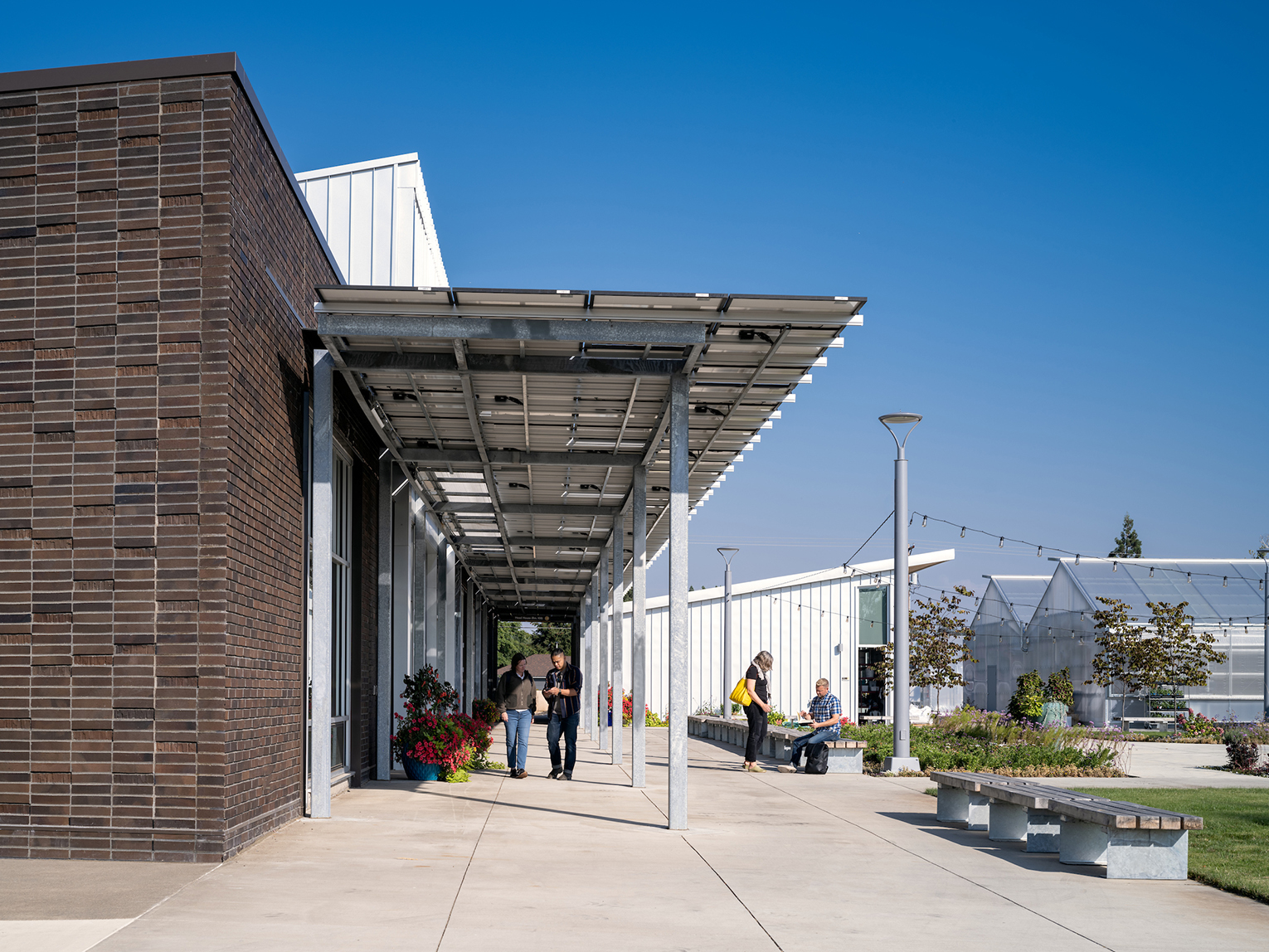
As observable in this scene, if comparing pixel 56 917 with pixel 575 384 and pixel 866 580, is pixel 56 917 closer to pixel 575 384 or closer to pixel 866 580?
pixel 575 384

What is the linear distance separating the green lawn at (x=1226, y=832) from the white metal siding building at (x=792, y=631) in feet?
84.3

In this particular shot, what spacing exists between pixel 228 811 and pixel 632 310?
5.14 m

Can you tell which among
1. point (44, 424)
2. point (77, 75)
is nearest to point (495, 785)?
point (44, 424)

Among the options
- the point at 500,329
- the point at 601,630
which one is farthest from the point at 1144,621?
the point at 500,329

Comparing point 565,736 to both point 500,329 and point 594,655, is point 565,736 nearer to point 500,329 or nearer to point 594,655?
point 500,329

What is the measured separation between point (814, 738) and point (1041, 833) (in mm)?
9190

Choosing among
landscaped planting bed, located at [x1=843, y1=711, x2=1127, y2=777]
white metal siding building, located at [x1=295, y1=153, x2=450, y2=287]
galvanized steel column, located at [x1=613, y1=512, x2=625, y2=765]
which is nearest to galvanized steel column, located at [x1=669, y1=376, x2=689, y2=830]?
galvanized steel column, located at [x1=613, y1=512, x2=625, y2=765]

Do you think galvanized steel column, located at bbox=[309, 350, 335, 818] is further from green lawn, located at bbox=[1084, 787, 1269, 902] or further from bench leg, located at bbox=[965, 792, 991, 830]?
green lawn, located at bbox=[1084, 787, 1269, 902]

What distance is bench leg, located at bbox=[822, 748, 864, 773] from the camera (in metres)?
20.0

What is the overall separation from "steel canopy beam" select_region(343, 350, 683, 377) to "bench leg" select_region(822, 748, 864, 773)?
33.9 feet

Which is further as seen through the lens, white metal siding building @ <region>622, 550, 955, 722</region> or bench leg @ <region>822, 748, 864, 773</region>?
white metal siding building @ <region>622, 550, 955, 722</region>

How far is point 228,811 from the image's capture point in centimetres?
895

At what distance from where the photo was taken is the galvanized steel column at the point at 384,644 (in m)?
16.3

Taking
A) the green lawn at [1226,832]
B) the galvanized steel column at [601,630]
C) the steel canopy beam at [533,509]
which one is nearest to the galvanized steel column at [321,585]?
the steel canopy beam at [533,509]
